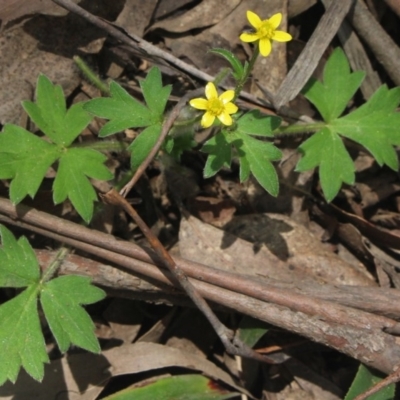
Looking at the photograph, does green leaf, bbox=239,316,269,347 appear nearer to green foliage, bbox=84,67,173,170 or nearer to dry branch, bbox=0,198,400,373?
dry branch, bbox=0,198,400,373

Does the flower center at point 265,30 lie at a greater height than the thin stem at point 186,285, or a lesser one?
greater

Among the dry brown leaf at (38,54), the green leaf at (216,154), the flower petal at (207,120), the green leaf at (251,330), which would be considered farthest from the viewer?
the dry brown leaf at (38,54)

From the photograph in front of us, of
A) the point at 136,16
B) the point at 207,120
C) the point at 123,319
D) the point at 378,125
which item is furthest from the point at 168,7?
the point at 123,319

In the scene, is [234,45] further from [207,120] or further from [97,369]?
[97,369]

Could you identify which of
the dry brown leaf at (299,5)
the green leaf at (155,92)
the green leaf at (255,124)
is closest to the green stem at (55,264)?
the green leaf at (155,92)

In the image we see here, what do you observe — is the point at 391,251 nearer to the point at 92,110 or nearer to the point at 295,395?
the point at 295,395

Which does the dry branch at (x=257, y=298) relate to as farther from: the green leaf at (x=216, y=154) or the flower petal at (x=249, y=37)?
the flower petal at (x=249, y=37)

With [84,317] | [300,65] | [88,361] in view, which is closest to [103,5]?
[300,65]
